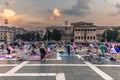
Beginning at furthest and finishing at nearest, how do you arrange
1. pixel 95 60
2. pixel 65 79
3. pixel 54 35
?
pixel 54 35 → pixel 95 60 → pixel 65 79

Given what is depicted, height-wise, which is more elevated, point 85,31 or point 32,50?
point 85,31

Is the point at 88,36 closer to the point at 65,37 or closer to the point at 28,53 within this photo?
the point at 65,37

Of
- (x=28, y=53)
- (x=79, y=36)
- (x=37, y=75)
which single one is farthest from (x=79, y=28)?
(x=37, y=75)

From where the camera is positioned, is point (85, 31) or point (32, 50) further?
point (85, 31)

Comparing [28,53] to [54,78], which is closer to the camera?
[54,78]

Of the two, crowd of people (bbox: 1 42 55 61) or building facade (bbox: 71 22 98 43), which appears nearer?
crowd of people (bbox: 1 42 55 61)

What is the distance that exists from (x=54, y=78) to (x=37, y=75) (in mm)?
1495

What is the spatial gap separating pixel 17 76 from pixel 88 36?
158509mm

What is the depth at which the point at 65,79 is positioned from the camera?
15180 millimetres

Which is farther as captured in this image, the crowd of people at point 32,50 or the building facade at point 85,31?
the building facade at point 85,31

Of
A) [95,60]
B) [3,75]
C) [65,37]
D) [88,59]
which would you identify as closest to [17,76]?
[3,75]

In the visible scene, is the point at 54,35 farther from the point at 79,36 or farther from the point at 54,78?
the point at 54,78

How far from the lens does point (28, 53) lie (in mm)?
34406

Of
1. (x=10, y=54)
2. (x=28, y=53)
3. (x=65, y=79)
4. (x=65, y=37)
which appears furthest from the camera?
(x=65, y=37)
